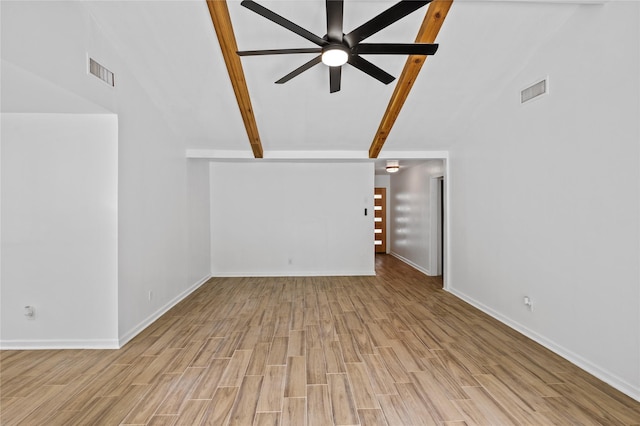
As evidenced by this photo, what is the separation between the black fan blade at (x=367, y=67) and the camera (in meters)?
2.55

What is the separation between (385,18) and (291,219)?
487 centimetres

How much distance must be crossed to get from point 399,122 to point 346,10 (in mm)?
2105

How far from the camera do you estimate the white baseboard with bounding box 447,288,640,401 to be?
2.37 m

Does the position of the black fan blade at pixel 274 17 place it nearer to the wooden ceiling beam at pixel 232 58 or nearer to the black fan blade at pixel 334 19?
the black fan blade at pixel 334 19

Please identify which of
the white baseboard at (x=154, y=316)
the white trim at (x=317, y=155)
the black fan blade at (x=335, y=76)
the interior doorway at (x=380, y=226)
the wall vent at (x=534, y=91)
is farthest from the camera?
the interior doorway at (x=380, y=226)

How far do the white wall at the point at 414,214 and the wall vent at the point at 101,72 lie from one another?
17.5 ft

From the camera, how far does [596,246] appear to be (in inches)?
104

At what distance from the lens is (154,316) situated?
399 centimetres

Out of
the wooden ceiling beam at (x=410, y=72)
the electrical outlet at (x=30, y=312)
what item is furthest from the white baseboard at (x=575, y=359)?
the electrical outlet at (x=30, y=312)

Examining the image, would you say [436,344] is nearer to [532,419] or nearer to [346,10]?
[532,419]

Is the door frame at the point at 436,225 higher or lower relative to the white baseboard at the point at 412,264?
higher

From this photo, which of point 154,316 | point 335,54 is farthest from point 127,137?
point 335,54

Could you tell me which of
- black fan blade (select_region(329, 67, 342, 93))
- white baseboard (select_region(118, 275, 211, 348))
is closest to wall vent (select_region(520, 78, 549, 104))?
black fan blade (select_region(329, 67, 342, 93))

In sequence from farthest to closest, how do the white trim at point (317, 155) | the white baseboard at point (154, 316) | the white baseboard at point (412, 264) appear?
the white baseboard at point (412, 264), the white trim at point (317, 155), the white baseboard at point (154, 316)
